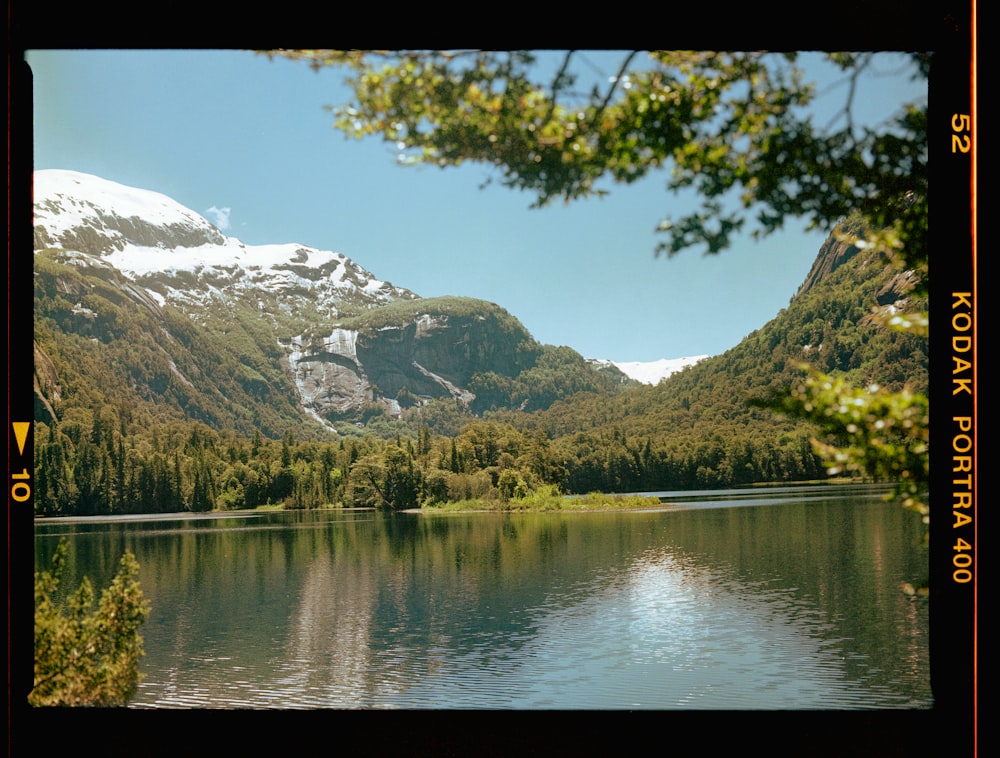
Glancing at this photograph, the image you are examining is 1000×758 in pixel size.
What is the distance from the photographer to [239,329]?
473 cm

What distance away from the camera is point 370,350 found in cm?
486

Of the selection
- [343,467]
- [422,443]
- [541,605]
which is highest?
[422,443]

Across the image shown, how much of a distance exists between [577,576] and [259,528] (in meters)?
1.83

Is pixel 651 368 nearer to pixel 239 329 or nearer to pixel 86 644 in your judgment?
pixel 239 329

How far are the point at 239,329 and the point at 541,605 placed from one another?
2.38 metres
